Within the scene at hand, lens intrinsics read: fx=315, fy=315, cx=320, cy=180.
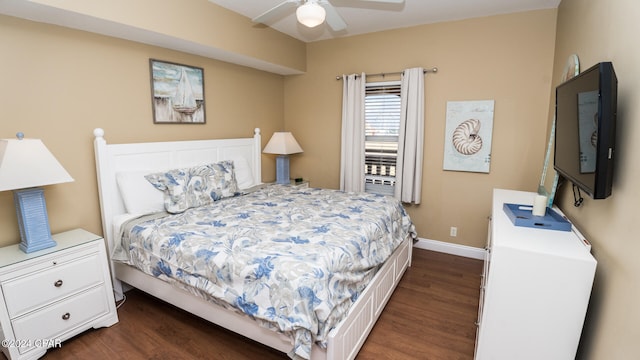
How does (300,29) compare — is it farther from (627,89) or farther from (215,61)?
(627,89)

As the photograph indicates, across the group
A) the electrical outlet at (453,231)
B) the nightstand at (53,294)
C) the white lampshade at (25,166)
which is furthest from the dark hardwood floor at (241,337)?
the white lampshade at (25,166)

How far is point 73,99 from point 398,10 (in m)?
3.08

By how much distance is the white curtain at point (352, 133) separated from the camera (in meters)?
4.09

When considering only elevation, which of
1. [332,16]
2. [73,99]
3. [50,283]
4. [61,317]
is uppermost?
[332,16]

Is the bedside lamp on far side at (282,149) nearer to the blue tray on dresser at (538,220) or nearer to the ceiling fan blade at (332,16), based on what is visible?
the ceiling fan blade at (332,16)

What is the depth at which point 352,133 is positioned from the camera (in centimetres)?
417

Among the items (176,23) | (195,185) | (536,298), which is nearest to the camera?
(536,298)

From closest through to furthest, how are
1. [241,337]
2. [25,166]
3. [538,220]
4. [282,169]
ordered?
[538,220]
[25,166]
[241,337]
[282,169]

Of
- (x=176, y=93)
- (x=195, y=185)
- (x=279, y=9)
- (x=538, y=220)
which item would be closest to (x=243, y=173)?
(x=195, y=185)

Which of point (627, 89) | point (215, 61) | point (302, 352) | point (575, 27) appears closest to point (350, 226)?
point (302, 352)

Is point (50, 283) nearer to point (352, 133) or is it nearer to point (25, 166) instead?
point (25, 166)

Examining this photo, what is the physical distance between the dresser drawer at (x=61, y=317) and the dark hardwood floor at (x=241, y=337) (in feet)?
0.46

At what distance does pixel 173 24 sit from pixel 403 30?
8.38 ft

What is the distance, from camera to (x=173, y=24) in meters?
2.69
